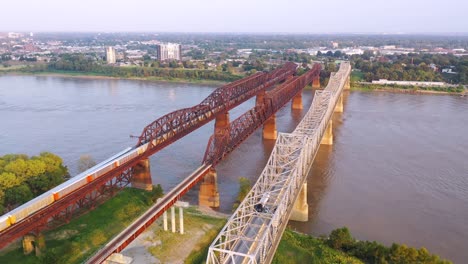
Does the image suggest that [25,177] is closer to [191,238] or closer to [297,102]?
[191,238]

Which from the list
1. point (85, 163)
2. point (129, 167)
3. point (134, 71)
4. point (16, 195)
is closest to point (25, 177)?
point (16, 195)

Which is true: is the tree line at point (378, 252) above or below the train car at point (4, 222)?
below

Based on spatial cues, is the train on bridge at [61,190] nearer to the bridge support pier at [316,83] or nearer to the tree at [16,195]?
the tree at [16,195]

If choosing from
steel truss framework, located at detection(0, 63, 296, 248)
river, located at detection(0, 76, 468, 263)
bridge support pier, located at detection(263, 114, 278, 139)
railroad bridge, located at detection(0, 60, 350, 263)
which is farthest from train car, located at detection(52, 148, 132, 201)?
bridge support pier, located at detection(263, 114, 278, 139)

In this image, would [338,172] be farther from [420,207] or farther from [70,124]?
[70,124]

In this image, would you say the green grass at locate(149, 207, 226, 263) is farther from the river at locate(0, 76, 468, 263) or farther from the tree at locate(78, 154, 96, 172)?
the tree at locate(78, 154, 96, 172)

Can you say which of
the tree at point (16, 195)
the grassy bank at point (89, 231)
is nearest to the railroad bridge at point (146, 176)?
the grassy bank at point (89, 231)
